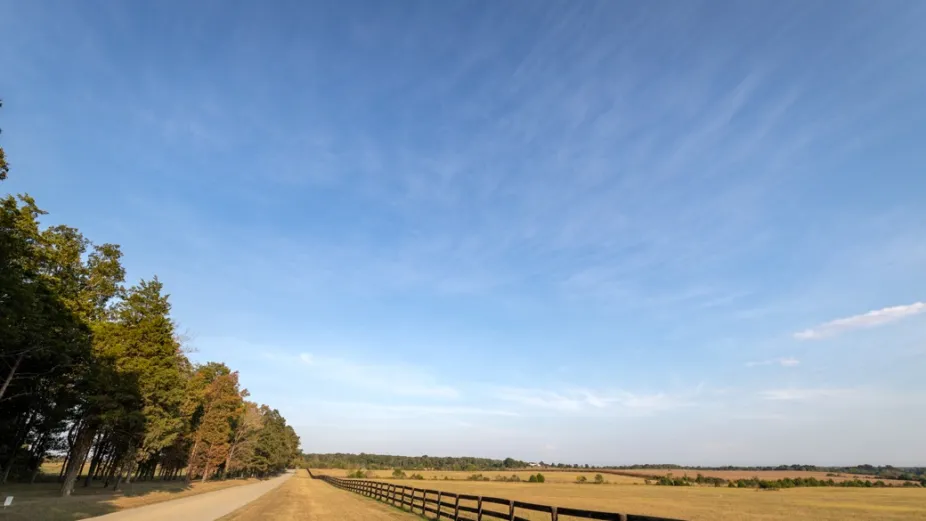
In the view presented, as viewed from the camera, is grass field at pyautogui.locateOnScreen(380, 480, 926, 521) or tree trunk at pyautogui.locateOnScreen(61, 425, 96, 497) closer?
tree trunk at pyautogui.locateOnScreen(61, 425, 96, 497)

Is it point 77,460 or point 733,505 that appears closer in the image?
point 77,460

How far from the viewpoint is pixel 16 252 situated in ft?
66.7

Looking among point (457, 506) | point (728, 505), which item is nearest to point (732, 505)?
point (728, 505)

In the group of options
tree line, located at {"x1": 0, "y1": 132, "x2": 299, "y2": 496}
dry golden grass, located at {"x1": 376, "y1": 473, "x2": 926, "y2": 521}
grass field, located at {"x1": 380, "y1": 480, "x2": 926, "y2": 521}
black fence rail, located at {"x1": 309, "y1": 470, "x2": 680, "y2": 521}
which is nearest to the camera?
black fence rail, located at {"x1": 309, "y1": 470, "x2": 680, "y2": 521}

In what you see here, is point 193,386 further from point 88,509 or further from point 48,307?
point 88,509

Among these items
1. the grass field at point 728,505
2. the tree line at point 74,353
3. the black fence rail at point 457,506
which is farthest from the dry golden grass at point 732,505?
the tree line at point 74,353

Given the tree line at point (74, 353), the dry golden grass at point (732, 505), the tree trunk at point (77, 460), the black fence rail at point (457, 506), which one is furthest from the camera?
the dry golden grass at point (732, 505)

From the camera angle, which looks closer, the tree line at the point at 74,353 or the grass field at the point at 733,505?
the tree line at the point at 74,353

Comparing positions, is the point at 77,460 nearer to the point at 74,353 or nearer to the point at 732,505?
the point at 74,353

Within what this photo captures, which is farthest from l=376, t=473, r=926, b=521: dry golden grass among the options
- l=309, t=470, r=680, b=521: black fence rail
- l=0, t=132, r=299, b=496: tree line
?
l=0, t=132, r=299, b=496: tree line

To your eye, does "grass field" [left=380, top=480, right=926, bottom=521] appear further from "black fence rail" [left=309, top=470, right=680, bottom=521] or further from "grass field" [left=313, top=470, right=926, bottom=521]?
"black fence rail" [left=309, top=470, right=680, bottom=521]

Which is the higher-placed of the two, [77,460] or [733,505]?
[77,460]

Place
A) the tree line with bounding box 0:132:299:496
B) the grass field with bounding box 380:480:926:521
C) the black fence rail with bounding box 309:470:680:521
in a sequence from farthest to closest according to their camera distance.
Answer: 1. the grass field with bounding box 380:480:926:521
2. the tree line with bounding box 0:132:299:496
3. the black fence rail with bounding box 309:470:680:521

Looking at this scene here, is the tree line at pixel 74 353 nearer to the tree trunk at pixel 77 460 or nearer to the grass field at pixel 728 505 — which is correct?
the tree trunk at pixel 77 460
